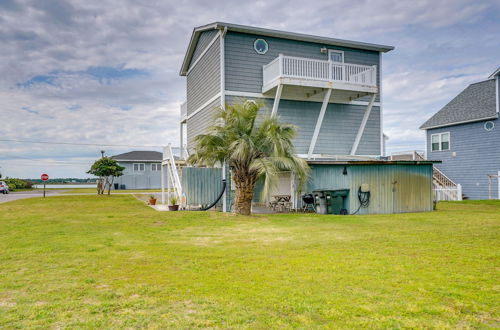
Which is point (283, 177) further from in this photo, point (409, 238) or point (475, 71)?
point (475, 71)

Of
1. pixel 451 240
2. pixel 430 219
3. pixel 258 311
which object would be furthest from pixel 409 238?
pixel 258 311

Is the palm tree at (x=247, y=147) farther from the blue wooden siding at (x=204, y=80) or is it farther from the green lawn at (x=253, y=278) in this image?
the green lawn at (x=253, y=278)

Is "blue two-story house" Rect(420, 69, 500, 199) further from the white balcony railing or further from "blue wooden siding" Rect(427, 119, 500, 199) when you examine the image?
the white balcony railing

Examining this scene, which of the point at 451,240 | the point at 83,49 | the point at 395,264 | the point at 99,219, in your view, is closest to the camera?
the point at 395,264

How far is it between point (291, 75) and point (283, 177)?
180 inches

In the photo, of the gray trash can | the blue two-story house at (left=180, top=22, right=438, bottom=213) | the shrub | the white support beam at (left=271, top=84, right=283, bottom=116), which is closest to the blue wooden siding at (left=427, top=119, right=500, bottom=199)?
the blue two-story house at (left=180, top=22, right=438, bottom=213)

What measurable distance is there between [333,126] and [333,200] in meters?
5.00

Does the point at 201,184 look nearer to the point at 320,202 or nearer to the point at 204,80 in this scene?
the point at 320,202

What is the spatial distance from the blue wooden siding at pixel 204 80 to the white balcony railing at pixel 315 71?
Answer: 218 centimetres

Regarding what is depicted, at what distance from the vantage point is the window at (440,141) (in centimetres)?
2557

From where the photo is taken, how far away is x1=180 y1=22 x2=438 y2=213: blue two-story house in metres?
14.2

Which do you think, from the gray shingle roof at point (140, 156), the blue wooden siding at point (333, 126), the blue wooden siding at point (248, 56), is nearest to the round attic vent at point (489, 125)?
the blue wooden siding at point (333, 126)

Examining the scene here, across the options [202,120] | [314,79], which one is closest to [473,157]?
[314,79]

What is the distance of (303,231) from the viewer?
30.8 ft
